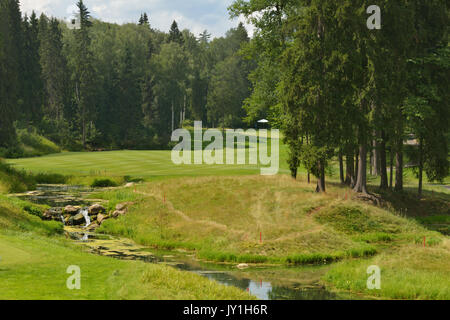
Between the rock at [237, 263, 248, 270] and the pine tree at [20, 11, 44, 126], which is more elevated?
the pine tree at [20, 11, 44, 126]

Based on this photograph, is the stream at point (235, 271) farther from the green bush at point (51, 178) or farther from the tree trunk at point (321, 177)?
the green bush at point (51, 178)

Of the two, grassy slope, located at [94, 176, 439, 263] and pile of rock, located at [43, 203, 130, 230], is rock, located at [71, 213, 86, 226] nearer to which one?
pile of rock, located at [43, 203, 130, 230]

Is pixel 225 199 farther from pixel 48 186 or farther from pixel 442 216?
pixel 48 186

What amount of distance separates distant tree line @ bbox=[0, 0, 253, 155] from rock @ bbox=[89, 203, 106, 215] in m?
42.7

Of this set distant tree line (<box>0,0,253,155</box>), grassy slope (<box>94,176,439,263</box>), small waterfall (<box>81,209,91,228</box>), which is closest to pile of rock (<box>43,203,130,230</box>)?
small waterfall (<box>81,209,91,228</box>)

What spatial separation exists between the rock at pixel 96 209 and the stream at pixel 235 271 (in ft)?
10.2

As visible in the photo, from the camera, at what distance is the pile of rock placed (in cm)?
3775

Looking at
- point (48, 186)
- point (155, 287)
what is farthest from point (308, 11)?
point (48, 186)

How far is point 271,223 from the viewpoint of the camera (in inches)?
1270

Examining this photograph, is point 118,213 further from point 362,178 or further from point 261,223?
point 362,178

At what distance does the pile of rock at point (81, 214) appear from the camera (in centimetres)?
3775

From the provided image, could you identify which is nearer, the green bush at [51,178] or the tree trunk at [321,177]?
the tree trunk at [321,177]

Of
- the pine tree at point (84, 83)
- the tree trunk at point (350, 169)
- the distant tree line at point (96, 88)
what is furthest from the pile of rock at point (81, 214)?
the pine tree at point (84, 83)

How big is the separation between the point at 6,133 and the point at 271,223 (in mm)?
60078
